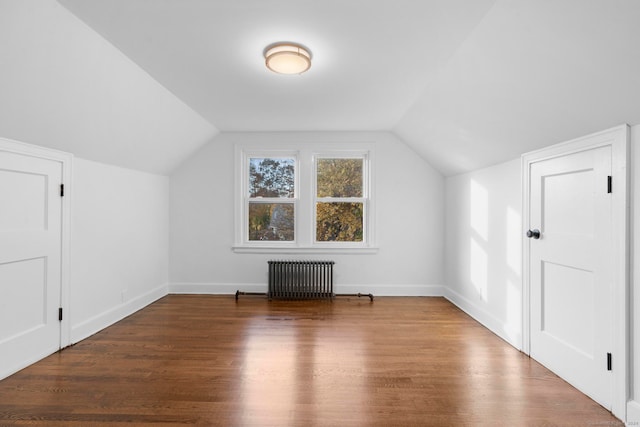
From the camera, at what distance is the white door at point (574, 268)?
78.4 inches

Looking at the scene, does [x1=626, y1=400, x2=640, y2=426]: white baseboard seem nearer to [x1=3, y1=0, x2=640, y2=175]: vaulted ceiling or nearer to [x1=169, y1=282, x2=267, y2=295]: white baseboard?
[x1=3, y1=0, x2=640, y2=175]: vaulted ceiling

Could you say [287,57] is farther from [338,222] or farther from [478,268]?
[478,268]

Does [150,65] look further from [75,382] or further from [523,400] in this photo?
[523,400]

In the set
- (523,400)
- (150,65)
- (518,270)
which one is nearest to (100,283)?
(150,65)

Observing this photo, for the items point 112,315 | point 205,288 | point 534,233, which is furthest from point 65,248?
point 534,233

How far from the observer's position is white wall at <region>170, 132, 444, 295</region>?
4.58 m

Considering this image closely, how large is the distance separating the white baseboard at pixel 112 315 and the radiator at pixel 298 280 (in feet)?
5.09

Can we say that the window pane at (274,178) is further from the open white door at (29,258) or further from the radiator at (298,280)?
the open white door at (29,258)

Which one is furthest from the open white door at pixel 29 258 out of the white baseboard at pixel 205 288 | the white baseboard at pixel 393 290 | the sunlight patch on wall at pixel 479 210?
the sunlight patch on wall at pixel 479 210

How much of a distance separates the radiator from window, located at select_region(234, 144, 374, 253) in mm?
266

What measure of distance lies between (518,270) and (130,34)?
11.9 ft

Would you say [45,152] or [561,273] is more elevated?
[45,152]

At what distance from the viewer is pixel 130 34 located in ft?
6.82

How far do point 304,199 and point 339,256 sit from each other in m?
0.99
